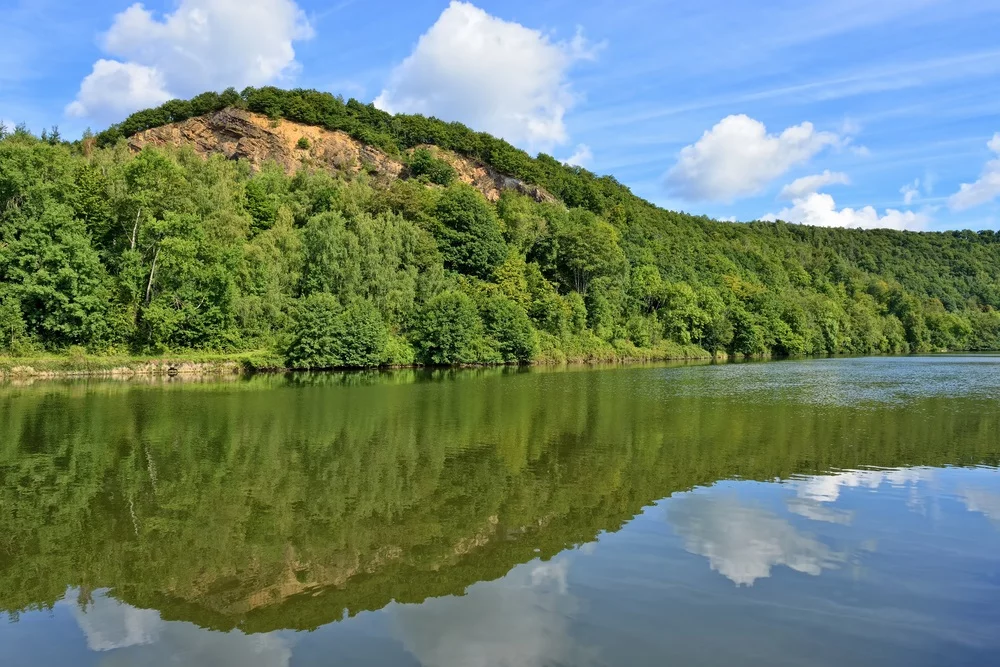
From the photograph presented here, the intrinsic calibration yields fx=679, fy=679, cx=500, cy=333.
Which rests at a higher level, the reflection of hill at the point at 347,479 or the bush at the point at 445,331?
the bush at the point at 445,331

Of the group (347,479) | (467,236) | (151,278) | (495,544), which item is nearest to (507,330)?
(467,236)

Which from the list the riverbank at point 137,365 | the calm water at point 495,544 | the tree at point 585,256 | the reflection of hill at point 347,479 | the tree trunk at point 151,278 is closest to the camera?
the calm water at point 495,544

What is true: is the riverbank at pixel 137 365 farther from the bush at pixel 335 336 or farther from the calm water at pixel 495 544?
the calm water at pixel 495 544

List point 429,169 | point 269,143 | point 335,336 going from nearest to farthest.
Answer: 1. point 335,336
2. point 269,143
3. point 429,169

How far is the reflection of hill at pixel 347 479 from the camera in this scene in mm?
8984

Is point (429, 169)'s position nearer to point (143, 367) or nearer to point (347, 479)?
point (143, 367)

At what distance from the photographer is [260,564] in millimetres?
9430

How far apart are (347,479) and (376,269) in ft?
153

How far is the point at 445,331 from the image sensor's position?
58594 millimetres

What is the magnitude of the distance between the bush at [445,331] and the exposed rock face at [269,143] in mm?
40202

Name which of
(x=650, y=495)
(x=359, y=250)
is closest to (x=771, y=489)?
(x=650, y=495)

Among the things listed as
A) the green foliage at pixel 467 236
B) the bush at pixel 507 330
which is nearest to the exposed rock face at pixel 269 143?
the green foliage at pixel 467 236

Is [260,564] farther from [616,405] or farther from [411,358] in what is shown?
[411,358]

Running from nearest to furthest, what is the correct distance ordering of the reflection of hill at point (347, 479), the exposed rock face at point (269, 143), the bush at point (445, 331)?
1. the reflection of hill at point (347, 479)
2. the bush at point (445, 331)
3. the exposed rock face at point (269, 143)
